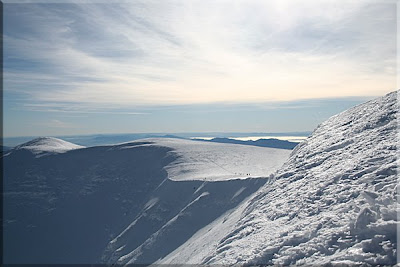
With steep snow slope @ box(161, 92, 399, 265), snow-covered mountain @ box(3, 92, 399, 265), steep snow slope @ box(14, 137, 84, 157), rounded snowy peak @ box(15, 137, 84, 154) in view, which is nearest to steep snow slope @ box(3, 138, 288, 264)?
snow-covered mountain @ box(3, 92, 399, 265)

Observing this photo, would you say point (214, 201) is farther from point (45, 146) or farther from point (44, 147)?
point (45, 146)

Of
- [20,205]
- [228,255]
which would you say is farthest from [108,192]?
[228,255]

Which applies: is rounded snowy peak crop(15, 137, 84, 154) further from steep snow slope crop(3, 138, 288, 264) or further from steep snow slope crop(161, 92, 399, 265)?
steep snow slope crop(161, 92, 399, 265)

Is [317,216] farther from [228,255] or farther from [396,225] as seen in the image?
[228,255]

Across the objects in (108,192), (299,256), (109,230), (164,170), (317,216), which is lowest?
(109,230)

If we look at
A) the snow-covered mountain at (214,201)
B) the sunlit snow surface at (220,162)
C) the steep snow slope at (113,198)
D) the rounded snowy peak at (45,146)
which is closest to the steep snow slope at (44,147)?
the rounded snowy peak at (45,146)

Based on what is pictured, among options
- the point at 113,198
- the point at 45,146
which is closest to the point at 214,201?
the point at 113,198
